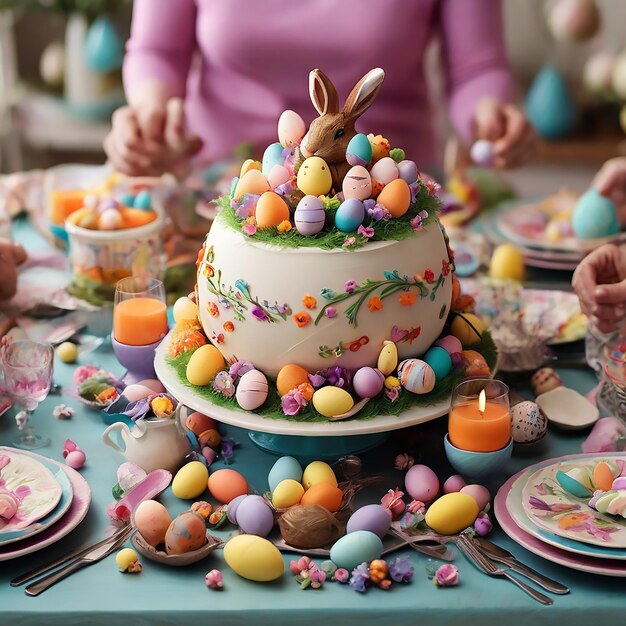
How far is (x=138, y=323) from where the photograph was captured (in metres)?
1.36

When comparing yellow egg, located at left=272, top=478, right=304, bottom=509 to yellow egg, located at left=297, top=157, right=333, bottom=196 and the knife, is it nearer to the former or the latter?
the knife

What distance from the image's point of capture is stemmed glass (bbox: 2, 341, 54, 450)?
1236 millimetres

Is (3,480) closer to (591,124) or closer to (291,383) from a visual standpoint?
(291,383)

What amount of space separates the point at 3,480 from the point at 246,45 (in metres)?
1.24

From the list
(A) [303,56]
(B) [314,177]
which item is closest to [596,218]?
(A) [303,56]

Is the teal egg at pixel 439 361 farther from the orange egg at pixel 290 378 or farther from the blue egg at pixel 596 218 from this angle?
the blue egg at pixel 596 218

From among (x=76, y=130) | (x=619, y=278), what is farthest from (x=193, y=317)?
(x=76, y=130)

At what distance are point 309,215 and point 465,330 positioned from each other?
1.02 ft

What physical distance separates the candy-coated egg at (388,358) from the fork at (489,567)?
0.22 m

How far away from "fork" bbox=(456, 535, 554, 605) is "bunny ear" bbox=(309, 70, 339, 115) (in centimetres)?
55

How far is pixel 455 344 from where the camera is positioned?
4.11 feet

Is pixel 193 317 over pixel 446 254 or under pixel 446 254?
under

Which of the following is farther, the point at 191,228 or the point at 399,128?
the point at 399,128

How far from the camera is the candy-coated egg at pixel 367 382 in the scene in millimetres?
1145
